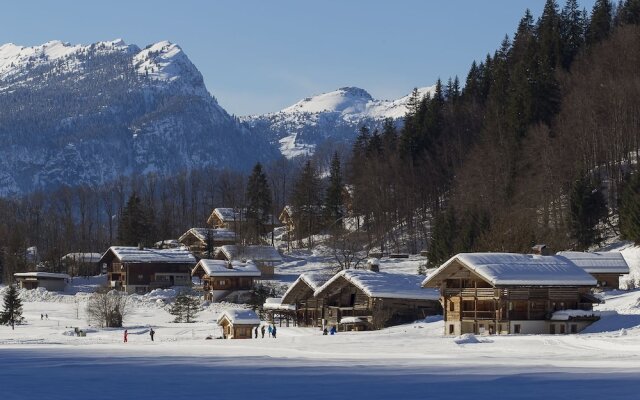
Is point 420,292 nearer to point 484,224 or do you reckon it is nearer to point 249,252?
point 484,224

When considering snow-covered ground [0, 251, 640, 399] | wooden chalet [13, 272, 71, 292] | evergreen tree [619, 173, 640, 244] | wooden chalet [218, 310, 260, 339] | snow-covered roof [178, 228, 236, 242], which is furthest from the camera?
snow-covered roof [178, 228, 236, 242]

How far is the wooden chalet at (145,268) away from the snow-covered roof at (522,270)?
52453mm

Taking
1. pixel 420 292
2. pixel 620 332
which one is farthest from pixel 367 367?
pixel 420 292

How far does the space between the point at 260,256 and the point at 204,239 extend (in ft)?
66.8

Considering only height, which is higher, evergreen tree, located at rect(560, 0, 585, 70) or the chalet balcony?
evergreen tree, located at rect(560, 0, 585, 70)

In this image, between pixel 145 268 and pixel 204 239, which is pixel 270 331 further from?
pixel 204 239

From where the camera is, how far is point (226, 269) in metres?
90.4

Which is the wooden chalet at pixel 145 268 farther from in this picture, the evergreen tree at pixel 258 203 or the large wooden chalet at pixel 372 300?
the large wooden chalet at pixel 372 300

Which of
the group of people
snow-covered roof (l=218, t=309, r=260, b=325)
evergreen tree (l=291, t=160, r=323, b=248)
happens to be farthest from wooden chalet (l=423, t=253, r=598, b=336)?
evergreen tree (l=291, t=160, r=323, b=248)

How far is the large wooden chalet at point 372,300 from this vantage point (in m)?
61.5

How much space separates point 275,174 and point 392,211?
7357 centimetres

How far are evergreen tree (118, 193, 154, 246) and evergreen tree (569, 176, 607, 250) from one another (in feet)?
190

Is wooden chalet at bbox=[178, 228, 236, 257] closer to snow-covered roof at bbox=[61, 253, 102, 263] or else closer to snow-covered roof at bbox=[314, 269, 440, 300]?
snow-covered roof at bbox=[61, 253, 102, 263]

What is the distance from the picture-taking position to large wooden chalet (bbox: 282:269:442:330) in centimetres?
6149
